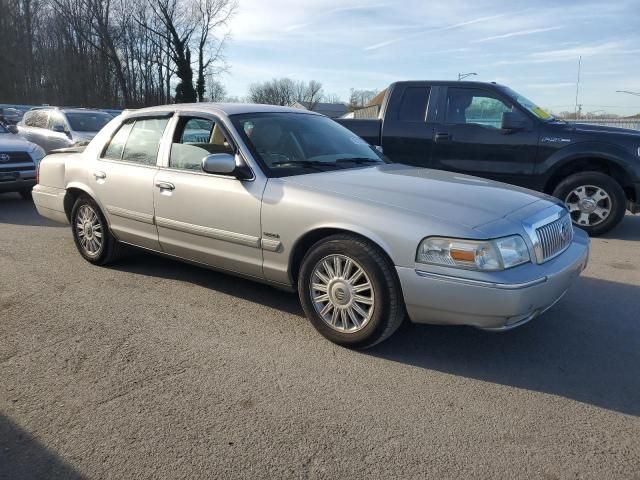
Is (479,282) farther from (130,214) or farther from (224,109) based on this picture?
(130,214)

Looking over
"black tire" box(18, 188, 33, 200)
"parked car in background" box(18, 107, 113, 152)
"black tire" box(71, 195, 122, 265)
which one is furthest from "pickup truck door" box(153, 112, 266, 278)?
"parked car in background" box(18, 107, 113, 152)

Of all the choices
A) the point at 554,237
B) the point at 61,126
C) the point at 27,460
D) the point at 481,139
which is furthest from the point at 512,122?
the point at 61,126

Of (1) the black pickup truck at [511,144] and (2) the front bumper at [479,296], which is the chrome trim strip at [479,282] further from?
(1) the black pickup truck at [511,144]

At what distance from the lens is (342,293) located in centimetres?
339

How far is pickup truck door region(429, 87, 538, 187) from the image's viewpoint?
7012mm

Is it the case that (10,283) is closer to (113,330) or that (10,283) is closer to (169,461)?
(113,330)

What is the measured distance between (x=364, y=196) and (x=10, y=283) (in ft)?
11.2

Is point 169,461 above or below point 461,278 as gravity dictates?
below

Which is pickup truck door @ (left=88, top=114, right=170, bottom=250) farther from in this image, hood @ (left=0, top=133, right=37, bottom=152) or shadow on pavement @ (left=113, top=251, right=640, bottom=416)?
hood @ (left=0, top=133, right=37, bottom=152)

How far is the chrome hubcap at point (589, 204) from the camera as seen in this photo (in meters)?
6.75

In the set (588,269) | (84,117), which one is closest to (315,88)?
(84,117)

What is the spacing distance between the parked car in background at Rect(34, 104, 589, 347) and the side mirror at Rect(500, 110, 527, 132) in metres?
2.91

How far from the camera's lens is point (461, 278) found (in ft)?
9.68

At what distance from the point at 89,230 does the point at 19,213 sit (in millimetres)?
3997
